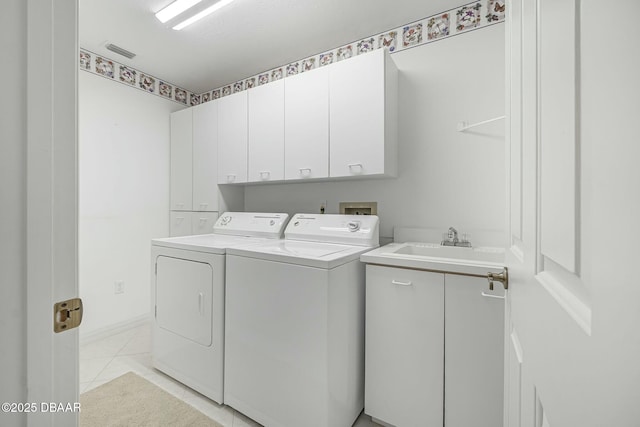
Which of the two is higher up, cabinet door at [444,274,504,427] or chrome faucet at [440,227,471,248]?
chrome faucet at [440,227,471,248]

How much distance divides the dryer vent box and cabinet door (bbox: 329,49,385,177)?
41 cm

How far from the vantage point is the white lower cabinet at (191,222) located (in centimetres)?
287

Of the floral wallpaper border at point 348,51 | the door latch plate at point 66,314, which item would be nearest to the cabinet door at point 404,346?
the door latch plate at point 66,314

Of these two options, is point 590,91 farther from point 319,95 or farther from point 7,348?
point 319,95

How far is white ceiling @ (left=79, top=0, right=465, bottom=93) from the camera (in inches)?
76.2

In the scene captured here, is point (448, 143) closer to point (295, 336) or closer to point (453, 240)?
point (453, 240)

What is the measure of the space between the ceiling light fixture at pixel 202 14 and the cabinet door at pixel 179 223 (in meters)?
1.75

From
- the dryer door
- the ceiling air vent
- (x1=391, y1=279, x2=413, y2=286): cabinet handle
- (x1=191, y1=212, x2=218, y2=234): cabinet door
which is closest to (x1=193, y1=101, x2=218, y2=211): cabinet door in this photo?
(x1=191, y1=212, x2=218, y2=234): cabinet door

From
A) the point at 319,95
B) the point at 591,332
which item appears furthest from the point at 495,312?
the point at 319,95

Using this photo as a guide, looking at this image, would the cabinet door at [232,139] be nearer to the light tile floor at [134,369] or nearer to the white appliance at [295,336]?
the white appliance at [295,336]

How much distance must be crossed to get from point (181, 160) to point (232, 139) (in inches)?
33.6

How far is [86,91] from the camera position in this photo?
252cm

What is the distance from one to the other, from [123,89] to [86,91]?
34 cm

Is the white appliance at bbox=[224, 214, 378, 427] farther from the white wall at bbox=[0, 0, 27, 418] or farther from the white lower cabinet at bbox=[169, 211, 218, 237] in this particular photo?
the white lower cabinet at bbox=[169, 211, 218, 237]
